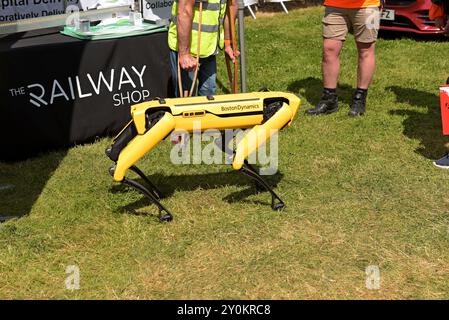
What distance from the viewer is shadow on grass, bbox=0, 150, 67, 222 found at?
4180 mm

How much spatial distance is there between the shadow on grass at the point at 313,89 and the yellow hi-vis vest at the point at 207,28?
216cm

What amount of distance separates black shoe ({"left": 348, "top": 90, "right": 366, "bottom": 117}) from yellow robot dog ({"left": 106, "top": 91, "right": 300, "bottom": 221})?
222 cm

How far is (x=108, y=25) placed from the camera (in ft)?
18.8

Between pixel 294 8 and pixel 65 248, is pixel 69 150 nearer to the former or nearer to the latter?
pixel 65 248

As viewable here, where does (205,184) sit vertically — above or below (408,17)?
below

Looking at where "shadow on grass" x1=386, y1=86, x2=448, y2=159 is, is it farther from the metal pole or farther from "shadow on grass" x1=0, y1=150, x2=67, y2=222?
"shadow on grass" x1=0, y1=150, x2=67, y2=222

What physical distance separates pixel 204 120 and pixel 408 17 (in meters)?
6.14

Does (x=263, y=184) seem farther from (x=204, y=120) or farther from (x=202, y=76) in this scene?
(x=202, y=76)

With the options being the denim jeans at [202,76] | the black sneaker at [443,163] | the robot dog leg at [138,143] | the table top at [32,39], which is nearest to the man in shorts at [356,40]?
the black sneaker at [443,163]

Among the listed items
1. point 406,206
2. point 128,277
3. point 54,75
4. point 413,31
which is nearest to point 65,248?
point 128,277

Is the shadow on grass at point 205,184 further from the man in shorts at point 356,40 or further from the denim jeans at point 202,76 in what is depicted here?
the man in shorts at point 356,40

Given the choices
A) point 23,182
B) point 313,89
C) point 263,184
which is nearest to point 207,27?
point 263,184

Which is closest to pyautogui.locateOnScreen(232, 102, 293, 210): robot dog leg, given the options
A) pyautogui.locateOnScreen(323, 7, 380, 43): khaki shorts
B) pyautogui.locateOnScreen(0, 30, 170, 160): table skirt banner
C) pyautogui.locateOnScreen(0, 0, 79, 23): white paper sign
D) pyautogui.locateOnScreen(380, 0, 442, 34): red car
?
pyautogui.locateOnScreen(0, 30, 170, 160): table skirt banner

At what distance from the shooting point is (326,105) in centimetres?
596
